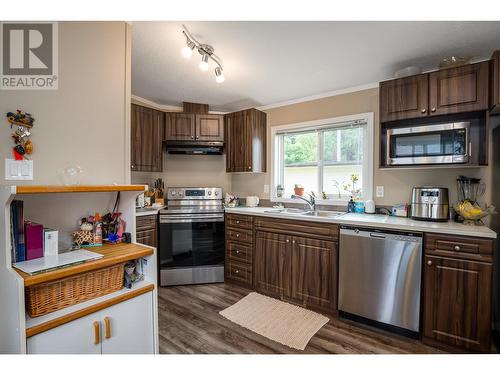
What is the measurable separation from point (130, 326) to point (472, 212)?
104 inches

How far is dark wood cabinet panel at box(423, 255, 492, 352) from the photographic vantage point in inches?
65.5

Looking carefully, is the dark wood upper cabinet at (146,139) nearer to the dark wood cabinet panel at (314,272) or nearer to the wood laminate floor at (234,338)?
the wood laminate floor at (234,338)

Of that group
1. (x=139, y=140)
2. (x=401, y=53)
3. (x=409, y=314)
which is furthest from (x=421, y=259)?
(x=139, y=140)

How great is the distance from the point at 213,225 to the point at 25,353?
7.10 ft

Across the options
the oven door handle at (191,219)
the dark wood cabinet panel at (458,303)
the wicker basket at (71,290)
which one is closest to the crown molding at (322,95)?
the oven door handle at (191,219)

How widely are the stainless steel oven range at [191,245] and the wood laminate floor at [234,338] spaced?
0.50m

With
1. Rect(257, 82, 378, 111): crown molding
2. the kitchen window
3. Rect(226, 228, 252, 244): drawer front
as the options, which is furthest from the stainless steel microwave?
Rect(226, 228, 252, 244): drawer front

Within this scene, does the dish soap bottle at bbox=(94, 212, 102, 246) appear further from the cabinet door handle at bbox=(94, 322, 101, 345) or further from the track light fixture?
the track light fixture

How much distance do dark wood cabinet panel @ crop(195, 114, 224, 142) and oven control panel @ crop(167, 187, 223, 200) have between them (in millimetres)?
727

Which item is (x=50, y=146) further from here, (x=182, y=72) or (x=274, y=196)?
(x=274, y=196)

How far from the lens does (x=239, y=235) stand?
2949mm

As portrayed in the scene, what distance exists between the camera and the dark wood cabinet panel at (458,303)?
5.46ft

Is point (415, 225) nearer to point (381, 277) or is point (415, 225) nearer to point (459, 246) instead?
point (459, 246)

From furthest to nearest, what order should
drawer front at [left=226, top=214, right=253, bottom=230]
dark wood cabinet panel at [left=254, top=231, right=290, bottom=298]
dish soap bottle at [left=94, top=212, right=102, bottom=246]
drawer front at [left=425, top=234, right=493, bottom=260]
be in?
drawer front at [left=226, top=214, right=253, bottom=230] → dark wood cabinet panel at [left=254, top=231, right=290, bottom=298] → drawer front at [left=425, top=234, right=493, bottom=260] → dish soap bottle at [left=94, top=212, right=102, bottom=246]
